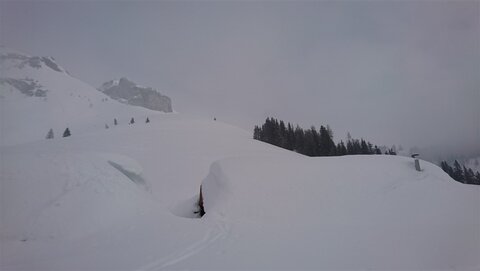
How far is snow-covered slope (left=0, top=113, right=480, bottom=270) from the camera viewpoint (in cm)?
735

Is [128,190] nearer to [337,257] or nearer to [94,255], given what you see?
[94,255]

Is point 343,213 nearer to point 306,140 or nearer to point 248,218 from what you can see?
point 248,218

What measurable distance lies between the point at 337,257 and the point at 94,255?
293 inches

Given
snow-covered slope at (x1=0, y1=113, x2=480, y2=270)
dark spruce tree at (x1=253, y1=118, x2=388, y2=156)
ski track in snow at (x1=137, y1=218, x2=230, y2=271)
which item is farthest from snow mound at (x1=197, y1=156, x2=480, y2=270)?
dark spruce tree at (x1=253, y1=118, x2=388, y2=156)

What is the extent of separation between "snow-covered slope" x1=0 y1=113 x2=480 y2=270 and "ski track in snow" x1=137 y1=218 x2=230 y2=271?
0.14 feet

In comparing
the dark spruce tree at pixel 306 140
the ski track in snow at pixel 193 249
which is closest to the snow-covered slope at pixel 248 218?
the ski track in snow at pixel 193 249

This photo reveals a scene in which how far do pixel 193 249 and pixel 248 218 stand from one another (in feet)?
15.9

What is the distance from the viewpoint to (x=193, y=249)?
319 inches

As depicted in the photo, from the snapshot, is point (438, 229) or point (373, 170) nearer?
point (438, 229)

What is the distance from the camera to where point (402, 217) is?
11898 mm

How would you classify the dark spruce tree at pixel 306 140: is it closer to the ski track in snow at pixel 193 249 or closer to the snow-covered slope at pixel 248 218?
the snow-covered slope at pixel 248 218

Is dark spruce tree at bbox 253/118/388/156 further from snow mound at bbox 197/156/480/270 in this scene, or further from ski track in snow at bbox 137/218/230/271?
ski track in snow at bbox 137/218/230/271

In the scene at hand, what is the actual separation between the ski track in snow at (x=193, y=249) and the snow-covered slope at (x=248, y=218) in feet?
0.14

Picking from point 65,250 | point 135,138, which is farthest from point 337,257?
point 135,138
